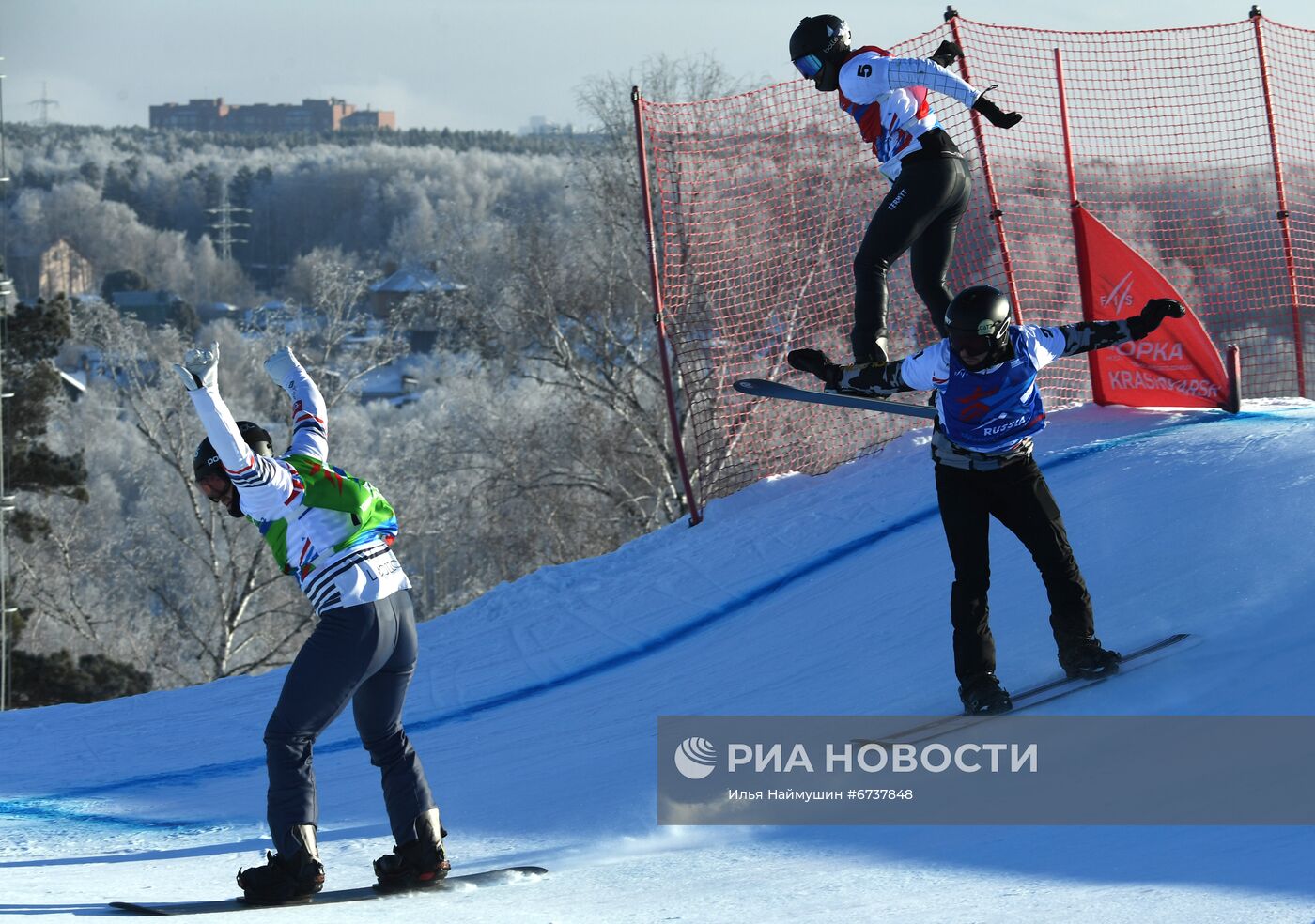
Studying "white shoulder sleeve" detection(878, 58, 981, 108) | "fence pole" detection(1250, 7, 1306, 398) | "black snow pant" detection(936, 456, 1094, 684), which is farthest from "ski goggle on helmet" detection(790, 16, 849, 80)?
"fence pole" detection(1250, 7, 1306, 398)

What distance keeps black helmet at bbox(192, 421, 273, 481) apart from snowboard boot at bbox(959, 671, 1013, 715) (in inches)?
105

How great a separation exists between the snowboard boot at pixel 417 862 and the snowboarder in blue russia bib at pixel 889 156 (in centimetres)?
344

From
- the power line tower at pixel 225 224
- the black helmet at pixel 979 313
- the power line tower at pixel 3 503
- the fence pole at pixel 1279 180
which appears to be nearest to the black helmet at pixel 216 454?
the black helmet at pixel 979 313

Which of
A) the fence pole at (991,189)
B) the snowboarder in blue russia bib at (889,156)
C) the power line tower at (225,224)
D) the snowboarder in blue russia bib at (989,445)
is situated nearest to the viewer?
the snowboarder in blue russia bib at (989,445)

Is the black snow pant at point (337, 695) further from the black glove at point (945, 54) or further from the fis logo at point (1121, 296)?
the fis logo at point (1121, 296)

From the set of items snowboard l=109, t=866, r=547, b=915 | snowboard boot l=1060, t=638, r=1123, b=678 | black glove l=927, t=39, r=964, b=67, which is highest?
black glove l=927, t=39, r=964, b=67

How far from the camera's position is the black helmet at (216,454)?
4.29 m

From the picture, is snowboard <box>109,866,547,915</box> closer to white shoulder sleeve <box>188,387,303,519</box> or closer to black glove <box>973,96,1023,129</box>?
white shoulder sleeve <box>188,387,303,519</box>

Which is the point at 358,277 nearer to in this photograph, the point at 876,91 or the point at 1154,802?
the point at 876,91

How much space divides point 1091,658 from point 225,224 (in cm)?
11248

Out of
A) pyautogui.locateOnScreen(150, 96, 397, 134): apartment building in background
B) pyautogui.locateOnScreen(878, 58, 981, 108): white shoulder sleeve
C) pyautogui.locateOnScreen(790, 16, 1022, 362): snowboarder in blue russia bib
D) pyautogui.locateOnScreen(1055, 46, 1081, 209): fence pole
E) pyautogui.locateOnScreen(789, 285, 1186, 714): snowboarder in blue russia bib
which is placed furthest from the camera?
pyautogui.locateOnScreen(150, 96, 397, 134): apartment building in background

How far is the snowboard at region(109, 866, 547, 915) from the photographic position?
4.32 m

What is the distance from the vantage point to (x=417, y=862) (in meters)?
4.47

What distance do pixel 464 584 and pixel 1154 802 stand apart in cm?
3395
